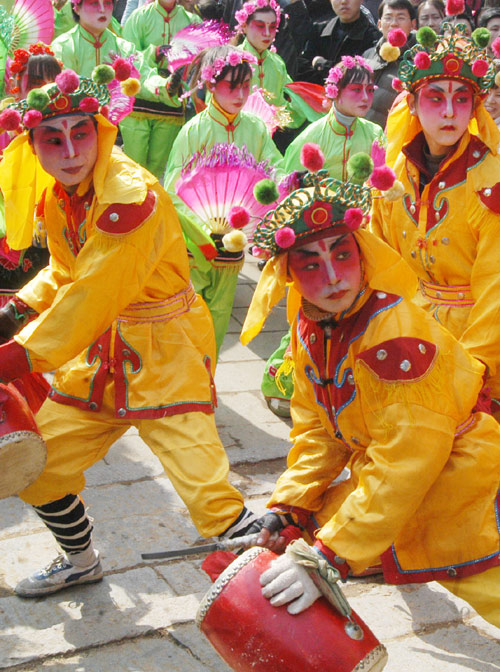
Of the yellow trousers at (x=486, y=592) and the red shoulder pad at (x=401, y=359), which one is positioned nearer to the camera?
the red shoulder pad at (x=401, y=359)

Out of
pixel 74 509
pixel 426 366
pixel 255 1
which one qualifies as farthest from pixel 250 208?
pixel 255 1

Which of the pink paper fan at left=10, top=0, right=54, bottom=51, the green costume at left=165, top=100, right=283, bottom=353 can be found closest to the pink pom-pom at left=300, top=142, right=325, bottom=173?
the green costume at left=165, top=100, right=283, bottom=353

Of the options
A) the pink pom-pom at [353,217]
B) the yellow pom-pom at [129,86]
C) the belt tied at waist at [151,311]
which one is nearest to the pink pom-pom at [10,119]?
the yellow pom-pom at [129,86]

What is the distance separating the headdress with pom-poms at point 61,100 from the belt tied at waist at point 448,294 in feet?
4.90

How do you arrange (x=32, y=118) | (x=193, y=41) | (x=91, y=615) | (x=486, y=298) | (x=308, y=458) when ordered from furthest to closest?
(x=193, y=41), (x=486, y=298), (x=91, y=615), (x=32, y=118), (x=308, y=458)

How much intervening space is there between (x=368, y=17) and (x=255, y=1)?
127 centimetres

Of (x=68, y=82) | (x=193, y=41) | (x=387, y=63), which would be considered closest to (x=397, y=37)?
(x=68, y=82)

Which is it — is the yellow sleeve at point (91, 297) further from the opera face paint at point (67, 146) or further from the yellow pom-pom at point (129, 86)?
the yellow pom-pom at point (129, 86)

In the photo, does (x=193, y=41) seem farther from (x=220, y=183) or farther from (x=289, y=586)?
(x=289, y=586)

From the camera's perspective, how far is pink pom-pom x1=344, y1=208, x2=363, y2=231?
2580 millimetres

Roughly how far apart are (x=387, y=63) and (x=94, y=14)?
2.28 m

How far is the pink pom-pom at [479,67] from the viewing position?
3.75m

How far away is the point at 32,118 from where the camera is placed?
3.23 meters

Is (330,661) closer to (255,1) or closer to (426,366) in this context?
(426,366)
